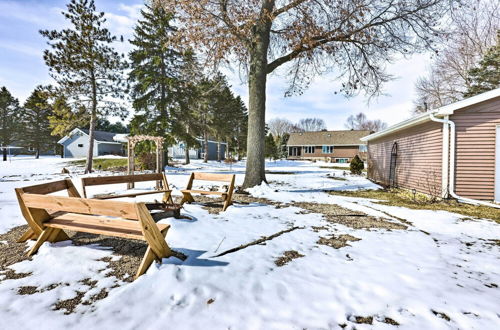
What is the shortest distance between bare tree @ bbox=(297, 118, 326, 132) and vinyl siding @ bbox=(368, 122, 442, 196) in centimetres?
9004

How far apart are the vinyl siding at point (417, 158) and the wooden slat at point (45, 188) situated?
409 inches

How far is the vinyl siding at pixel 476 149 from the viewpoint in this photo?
7715 millimetres

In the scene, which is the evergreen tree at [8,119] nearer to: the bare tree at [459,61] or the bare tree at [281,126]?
the bare tree at [459,61]

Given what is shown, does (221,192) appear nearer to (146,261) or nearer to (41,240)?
(146,261)

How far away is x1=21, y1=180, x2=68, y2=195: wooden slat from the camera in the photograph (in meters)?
3.40

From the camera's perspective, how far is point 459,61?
75.2 feet

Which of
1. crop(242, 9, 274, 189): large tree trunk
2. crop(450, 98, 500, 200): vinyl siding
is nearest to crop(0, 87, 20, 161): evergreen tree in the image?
crop(242, 9, 274, 189): large tree trunk

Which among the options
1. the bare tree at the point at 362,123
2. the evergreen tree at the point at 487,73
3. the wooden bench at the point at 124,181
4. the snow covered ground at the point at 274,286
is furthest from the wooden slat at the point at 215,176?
the bare tree at the point at 362,123

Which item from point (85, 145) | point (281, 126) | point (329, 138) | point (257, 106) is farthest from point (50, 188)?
point (281, 126)

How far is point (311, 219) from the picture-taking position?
5555 mm

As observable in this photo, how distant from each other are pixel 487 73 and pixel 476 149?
18043 millimetres

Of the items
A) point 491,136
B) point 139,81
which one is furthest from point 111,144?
point 491,136

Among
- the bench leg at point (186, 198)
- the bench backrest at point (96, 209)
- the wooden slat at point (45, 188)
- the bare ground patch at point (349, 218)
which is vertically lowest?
the bare ground patch at point (349, 218)

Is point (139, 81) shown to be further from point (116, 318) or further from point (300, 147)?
point (300, 147)
